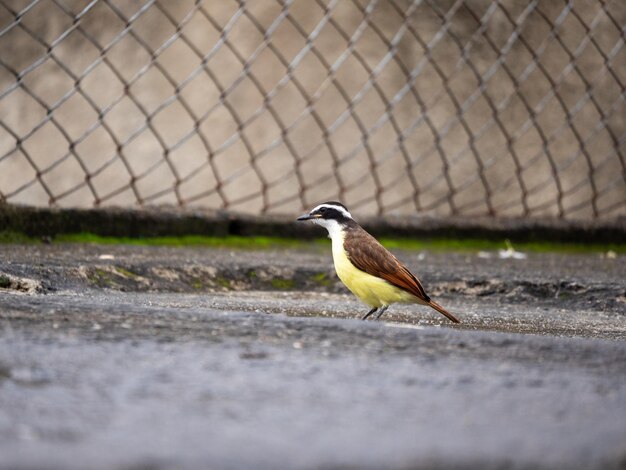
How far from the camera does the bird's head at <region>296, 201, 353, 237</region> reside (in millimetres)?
3183

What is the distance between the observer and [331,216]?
3.25m

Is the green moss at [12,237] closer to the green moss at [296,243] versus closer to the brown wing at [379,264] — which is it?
the green moss at [296,243]

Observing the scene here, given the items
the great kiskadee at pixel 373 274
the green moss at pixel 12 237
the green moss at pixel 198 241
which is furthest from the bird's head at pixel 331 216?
the green moss at pixel 12 237

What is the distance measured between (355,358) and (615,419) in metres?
0.41

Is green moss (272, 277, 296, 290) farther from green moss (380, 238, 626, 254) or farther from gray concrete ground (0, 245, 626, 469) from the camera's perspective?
green moss (380, 238, 626, 254)

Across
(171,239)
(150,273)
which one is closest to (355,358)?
(150,273)

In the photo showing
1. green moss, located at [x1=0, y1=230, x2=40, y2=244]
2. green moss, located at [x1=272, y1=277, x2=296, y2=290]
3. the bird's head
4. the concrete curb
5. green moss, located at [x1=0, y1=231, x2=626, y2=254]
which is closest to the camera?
the bird's head

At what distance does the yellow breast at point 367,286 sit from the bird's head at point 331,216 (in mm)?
145

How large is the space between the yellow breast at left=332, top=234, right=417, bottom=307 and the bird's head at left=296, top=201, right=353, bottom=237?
145 millimetres

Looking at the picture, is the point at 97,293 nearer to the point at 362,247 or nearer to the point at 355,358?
the point at 362,247

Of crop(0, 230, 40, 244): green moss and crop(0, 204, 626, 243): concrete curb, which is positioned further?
crop(0, 204, 626, 243): concrete curb

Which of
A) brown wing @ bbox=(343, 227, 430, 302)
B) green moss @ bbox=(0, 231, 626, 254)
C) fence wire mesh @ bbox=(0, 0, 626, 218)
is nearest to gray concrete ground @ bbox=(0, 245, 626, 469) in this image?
brown wing @ bbox=(343, 227, 430, 302)

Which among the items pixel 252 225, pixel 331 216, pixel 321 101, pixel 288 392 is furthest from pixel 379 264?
pixel 321 101

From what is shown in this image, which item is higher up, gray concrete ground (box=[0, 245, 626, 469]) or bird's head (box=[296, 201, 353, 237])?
bird's head (box=[296, 201, 353, 237])
